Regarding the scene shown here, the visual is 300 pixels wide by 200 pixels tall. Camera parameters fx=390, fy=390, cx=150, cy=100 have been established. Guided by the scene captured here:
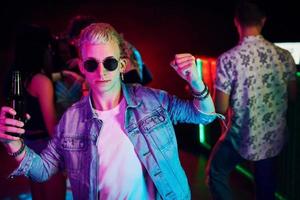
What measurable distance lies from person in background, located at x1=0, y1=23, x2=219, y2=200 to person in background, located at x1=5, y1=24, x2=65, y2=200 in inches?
33.1

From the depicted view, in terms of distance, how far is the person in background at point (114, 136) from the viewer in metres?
1.87

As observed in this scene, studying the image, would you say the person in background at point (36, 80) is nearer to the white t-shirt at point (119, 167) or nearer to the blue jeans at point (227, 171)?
the white t-shirt at point (119, 167)

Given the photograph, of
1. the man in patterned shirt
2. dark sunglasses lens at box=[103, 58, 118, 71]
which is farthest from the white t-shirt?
the man in patterned shirt

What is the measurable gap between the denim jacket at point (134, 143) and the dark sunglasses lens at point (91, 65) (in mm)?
216

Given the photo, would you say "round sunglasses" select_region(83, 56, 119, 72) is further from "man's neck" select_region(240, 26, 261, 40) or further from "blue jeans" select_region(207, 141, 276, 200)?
"blue jeans" select_region(207, 141, 276, 200)

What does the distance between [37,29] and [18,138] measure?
4.65 feet

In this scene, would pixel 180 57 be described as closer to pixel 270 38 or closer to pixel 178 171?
pixel 178 171

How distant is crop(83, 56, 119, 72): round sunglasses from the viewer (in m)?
1.86

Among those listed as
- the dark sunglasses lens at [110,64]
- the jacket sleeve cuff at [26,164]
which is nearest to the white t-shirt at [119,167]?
the dark sunglasses lens at [110,64]

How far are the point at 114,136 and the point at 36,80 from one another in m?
1.19

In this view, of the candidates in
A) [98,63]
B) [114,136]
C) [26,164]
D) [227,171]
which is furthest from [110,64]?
[227,171]

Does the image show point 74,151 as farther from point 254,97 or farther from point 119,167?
point 254,97

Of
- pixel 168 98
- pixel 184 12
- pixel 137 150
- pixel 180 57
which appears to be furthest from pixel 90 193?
pixel 184 12

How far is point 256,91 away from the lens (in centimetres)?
322
